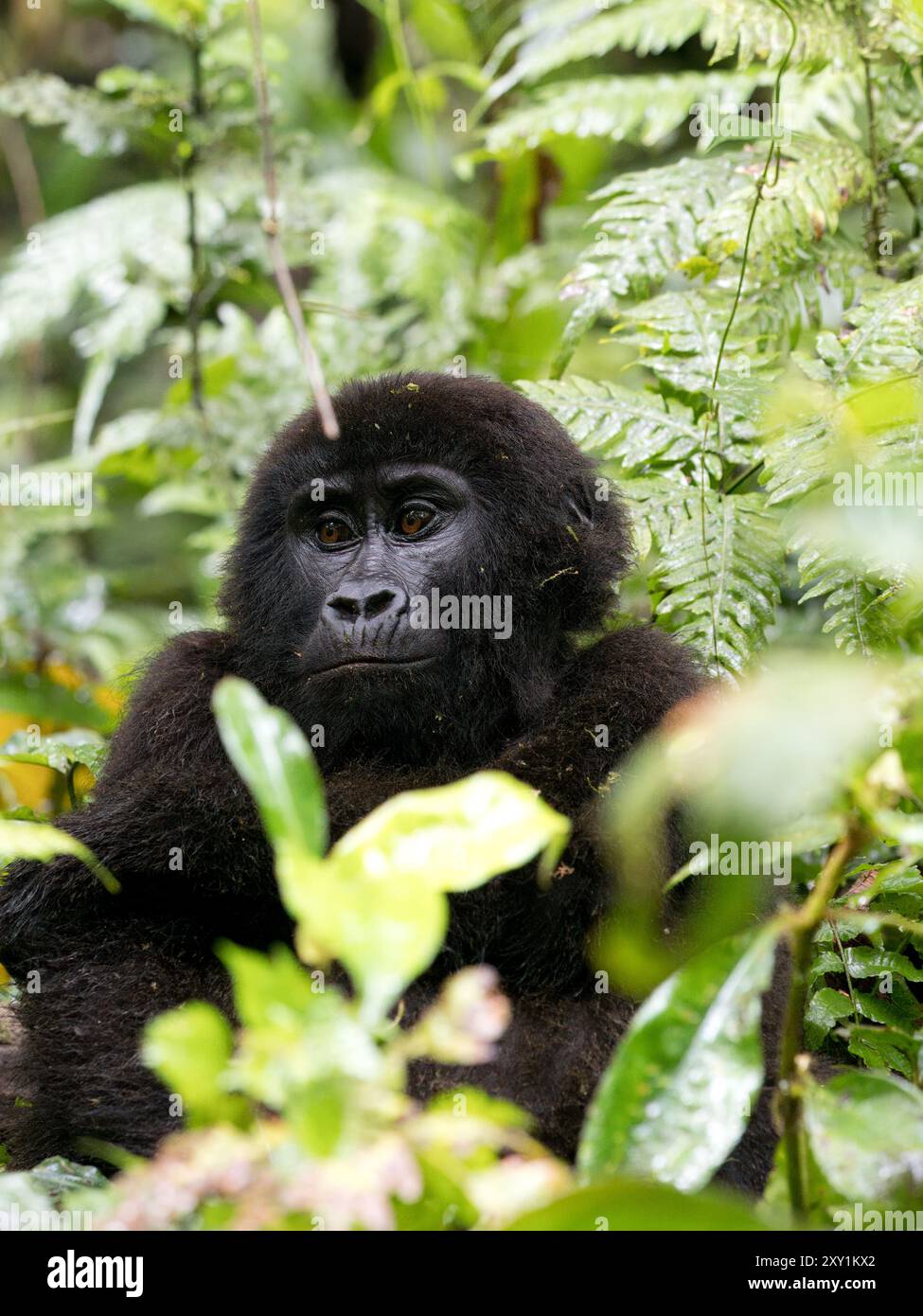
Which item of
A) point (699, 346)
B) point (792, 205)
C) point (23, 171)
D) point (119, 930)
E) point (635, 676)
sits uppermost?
point (23, 171)

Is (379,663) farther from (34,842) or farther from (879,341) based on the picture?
(879,341)

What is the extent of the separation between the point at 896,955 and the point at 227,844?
1602 millimetres

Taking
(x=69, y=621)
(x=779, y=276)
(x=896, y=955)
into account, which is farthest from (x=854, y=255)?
(x=69, y=621)

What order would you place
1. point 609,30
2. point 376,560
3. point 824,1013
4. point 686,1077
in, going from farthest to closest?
point 609,30
point 376,560
point 824,1013
point 686,1077

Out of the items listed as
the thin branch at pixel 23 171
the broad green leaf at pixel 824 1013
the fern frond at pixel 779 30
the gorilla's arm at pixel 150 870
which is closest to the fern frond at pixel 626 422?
the fern frond at pixel 779 30

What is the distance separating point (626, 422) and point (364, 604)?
1234 millimetres

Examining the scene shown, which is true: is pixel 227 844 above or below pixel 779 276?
below

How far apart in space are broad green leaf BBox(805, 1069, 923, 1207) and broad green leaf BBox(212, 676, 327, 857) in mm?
786

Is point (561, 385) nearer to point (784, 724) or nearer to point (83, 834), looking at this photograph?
point (83, 834)

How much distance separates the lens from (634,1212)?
1710 millimetres

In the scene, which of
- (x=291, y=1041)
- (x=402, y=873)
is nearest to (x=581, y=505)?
(x=402, y=873)

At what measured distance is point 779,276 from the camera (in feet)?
15.0
